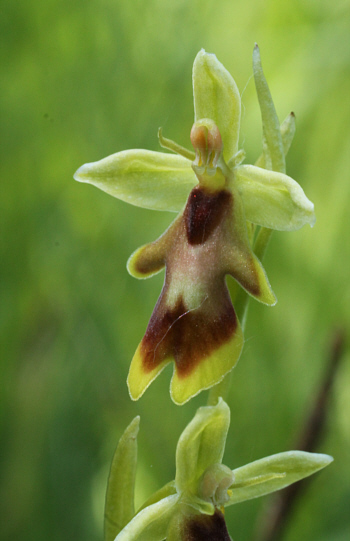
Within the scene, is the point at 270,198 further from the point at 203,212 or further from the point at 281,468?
the point at 281,468

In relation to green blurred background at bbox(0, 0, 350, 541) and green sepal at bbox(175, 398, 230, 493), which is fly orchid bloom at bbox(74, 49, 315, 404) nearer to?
green sepal at bbox(175, 398, 230, 493)

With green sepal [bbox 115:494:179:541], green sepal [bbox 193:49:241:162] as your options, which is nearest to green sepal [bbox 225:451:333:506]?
green sepal [bbox 115:494:179:541]

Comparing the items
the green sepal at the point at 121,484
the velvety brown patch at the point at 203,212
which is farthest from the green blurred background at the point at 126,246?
the velvety brown patch at the point at 203,212

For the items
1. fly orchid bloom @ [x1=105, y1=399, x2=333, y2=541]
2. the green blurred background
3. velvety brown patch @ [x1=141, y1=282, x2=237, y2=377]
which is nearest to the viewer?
velvety brown patch @ [x1=141, y1=282, x2=237, y2=377]

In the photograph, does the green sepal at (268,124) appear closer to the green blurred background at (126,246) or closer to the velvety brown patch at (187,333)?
the velvety brown patch at (187,333)

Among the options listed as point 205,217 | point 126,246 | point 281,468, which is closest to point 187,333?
point 205,217

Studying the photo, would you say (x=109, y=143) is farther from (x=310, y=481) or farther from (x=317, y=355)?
(x=310, y=481)
